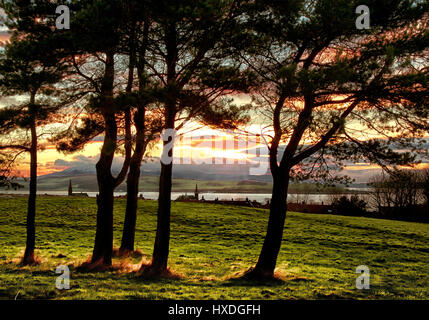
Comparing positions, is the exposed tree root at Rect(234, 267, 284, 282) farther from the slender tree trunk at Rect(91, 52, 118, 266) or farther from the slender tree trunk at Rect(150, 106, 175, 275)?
the slender tree trunk at Rect(91, 52, 118, 266)

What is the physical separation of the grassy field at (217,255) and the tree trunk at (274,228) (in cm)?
57

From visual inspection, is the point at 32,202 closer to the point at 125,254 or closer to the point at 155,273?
the point at 125,254

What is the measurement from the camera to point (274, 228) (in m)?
10.3

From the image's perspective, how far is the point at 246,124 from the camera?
1275 cm

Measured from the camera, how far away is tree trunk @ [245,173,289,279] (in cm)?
1015

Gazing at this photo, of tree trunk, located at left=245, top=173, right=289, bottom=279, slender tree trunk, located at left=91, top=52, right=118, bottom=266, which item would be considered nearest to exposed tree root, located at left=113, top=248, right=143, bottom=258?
slender tree trunk, located at left=91, top=52, right=118, bottom=266

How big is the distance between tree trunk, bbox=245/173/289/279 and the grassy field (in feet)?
1.88

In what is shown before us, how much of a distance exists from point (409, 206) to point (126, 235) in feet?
123

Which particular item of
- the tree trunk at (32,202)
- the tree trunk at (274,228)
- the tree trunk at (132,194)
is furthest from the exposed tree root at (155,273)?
the tree trunk at (32,202)

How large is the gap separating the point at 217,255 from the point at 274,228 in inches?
271

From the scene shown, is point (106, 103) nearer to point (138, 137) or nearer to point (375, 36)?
point (138, 137)

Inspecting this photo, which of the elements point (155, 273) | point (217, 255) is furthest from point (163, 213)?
point (217, 255)

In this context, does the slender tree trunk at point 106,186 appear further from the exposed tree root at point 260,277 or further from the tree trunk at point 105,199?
the exposed tree root at point 260,277

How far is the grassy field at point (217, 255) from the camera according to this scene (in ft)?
29.1
